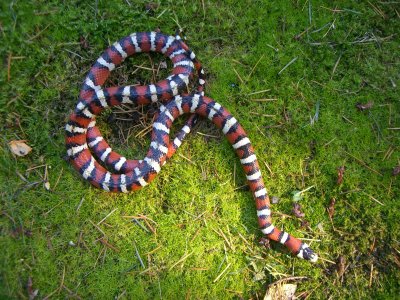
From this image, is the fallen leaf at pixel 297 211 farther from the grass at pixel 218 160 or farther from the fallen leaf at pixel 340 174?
the fallen leaf at pixel 340 174

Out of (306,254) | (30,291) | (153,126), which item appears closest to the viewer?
(30,291)

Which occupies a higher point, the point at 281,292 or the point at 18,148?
the point at 18,148

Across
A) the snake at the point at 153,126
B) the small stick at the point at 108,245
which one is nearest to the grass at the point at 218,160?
the small stick at the point at 108,245

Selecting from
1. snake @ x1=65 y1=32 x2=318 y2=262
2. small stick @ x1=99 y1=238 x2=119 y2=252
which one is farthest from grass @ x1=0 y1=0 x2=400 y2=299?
snake @ x1=65 y1=32 x2=318 y2=262

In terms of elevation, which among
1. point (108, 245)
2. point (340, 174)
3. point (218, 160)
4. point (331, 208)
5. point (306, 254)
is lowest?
point (306, 254)

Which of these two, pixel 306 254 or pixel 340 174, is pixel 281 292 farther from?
pixel 340 174

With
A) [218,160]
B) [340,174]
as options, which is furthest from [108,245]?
[340,174]
